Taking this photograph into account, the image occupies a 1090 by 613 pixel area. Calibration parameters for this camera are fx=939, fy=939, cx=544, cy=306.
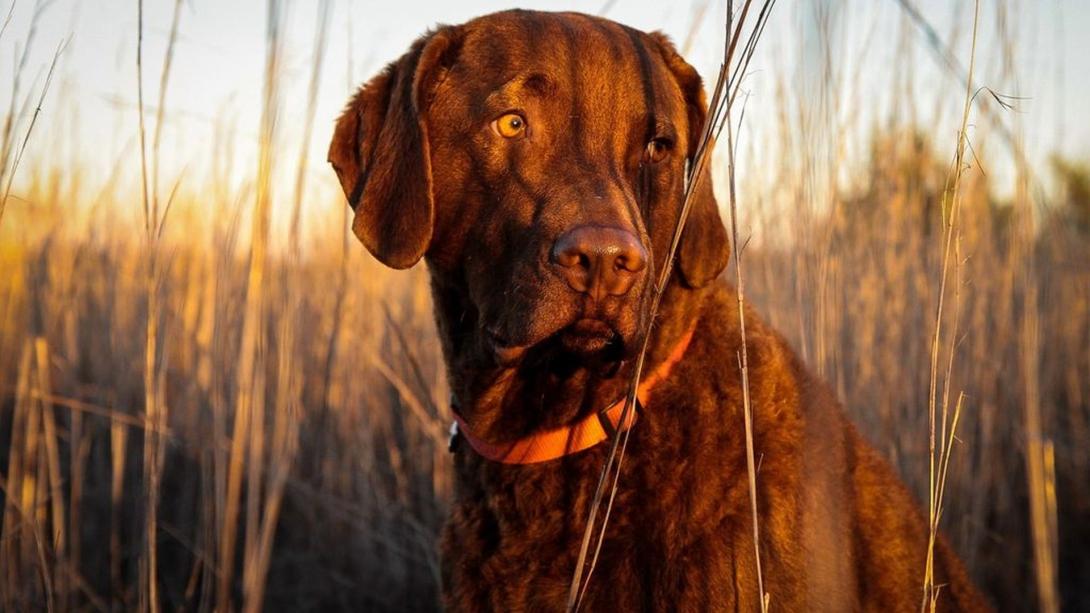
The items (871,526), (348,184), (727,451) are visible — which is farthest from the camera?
(348,184)

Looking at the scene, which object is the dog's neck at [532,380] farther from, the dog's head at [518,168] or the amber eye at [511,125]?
the amber eye at [511,125]

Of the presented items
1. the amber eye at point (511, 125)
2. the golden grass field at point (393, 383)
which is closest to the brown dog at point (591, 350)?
the amber eye at point (511, 125)

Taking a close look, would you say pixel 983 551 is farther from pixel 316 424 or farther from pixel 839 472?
pixel 316 424

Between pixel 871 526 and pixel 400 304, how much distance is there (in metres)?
3.73

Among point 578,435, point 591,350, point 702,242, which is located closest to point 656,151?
point 702,242

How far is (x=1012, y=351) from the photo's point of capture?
4.34m

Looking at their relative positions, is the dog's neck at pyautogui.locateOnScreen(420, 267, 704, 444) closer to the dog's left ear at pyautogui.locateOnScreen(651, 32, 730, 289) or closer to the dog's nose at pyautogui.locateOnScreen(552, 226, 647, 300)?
the dog's left ear at pyautogui.locateOnScreen(651, 32, 730, 289)

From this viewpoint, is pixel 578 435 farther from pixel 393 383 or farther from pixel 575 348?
pixel 393 383

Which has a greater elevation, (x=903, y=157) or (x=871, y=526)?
(x=903, y=157)

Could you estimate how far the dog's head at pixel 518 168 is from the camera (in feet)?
6.67

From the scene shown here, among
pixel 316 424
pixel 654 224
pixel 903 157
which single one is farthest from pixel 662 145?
pixel 316 424

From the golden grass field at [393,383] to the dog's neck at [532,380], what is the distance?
0.85 meters

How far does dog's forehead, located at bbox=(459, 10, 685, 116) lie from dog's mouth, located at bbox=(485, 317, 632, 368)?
621mm

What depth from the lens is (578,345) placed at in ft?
6.63
